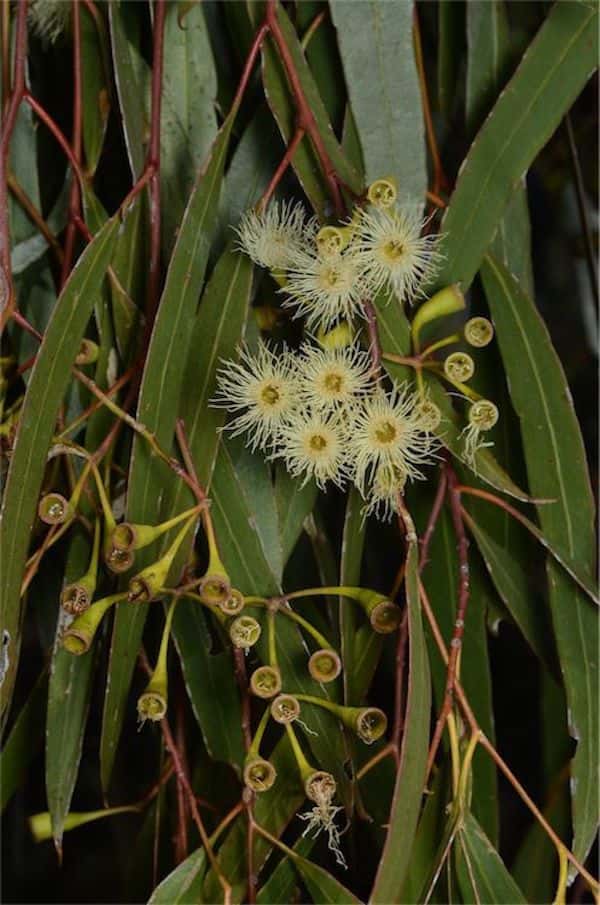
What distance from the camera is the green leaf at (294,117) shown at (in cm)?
68

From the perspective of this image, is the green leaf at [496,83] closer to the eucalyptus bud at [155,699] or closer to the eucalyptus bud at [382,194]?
the eucalyptus bud at [382,194]

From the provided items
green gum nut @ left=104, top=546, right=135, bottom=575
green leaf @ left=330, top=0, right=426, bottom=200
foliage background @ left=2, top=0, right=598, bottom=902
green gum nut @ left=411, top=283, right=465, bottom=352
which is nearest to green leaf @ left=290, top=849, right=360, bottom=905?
foliage background @ left=2, top=0, right=598, bottom=902

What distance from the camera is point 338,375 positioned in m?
0.59

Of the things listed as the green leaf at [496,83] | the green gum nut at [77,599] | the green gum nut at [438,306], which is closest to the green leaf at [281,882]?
the green gum nut at [77,599]

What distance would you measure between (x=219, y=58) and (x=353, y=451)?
403 millimetres

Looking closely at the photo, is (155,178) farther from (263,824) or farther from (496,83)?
(263,824)

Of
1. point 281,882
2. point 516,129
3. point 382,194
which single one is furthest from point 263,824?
point 516,129

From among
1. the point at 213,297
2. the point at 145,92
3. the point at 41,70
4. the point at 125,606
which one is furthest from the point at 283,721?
the point at 41,70

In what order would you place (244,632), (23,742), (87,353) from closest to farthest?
(244,632) < (87,353) < (23,742)

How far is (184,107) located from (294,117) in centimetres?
11

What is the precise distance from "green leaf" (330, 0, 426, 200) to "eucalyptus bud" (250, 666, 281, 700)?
34cm

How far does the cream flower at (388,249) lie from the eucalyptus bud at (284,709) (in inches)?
9.3

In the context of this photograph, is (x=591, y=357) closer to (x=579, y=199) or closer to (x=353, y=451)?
(x=579, y=199)

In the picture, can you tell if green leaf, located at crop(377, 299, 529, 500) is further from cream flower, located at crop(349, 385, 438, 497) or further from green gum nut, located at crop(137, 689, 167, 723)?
green gum nut, located at crop(137, 689, 167, 723)
